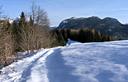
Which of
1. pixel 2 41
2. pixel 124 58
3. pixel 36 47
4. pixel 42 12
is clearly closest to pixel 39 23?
pixel 42 12

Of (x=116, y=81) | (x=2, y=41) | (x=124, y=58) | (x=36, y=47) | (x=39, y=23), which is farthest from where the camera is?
(x=39, y=23)

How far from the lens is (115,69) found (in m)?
10.9

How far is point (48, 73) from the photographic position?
1227cm

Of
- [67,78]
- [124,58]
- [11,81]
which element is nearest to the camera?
[67,78]

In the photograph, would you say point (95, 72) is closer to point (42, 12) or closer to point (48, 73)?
point (48, 73)

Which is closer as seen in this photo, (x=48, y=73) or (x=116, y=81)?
(x=116, y=81)

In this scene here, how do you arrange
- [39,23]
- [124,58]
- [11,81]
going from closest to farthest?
[11,81], [124,58], [39,23]

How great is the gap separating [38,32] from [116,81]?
1578 inches

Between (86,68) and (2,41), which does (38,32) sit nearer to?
(2,41)

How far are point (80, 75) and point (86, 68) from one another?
128 cm

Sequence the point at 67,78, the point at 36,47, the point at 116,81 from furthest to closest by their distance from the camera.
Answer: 1. the point at 36,47
2. the point at 67,78
3. the point at 116,81

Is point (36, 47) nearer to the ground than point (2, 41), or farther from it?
nearer to the ground

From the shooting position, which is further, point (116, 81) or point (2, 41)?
point (2, 41)

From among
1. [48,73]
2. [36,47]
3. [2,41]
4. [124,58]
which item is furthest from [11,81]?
[36,47]
